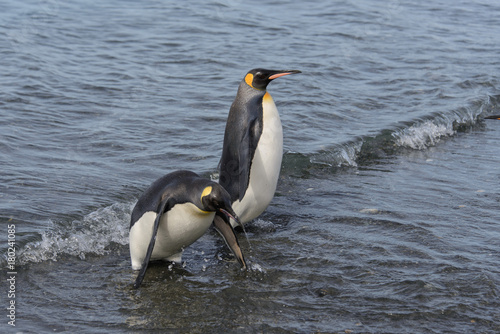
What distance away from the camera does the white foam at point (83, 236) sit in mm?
4801

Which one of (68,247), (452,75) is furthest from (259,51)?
(68,247)

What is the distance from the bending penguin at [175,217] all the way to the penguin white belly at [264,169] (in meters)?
0.83

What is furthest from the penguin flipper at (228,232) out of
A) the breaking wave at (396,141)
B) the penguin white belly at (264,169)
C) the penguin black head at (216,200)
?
the breaking wave at (396,141)

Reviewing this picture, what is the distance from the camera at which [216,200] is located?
4.16 metres

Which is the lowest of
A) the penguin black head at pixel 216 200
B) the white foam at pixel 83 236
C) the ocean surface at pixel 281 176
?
the white foam at pixel 83 236

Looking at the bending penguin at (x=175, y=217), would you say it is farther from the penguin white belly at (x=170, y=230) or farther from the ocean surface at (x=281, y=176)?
the ocean surface at (x=281, y=176)

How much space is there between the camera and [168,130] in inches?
314

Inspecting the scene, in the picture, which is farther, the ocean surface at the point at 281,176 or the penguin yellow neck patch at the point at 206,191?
the penguin yellow neck patch at the point at 206,191

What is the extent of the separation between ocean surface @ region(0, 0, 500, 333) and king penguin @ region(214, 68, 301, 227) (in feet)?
0.88

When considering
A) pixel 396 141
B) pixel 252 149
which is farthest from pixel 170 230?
pixel 396 141

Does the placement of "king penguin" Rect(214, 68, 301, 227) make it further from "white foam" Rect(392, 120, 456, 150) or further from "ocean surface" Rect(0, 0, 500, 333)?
"white foam" Rect(392, 120, 456, 150)

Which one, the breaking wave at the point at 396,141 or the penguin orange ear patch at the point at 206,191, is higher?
the penguin orange ear patch at the point at 206,191

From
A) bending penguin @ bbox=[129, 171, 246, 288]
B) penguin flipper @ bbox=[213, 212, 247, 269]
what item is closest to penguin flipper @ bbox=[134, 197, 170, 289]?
bending penguin @ bbox=[129, 171, 246, 288]

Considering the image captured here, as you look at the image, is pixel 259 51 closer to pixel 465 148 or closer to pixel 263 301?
pixel 465 148
